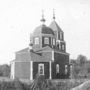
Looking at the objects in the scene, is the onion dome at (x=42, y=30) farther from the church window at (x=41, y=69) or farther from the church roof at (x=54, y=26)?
the church window at (x=41, y=69)

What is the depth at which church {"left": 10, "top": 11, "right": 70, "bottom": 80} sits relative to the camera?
136ft

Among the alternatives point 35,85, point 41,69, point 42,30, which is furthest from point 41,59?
point 35,85

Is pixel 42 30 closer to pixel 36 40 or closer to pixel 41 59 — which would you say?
pixel 36 40

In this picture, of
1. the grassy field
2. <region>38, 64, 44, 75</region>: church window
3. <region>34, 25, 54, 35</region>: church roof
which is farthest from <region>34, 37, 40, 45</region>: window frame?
the grassy field

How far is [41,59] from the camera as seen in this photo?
4197 cm

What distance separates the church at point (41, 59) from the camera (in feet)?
136

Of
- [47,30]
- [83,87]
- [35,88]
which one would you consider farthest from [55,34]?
[83,87]

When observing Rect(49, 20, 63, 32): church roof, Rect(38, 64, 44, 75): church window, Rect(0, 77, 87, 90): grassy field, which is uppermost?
Rect(49, 20, 63, 32): church roof

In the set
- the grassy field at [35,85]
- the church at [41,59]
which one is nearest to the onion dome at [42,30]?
the church at [41,59]

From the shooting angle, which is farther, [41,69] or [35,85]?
[41,69]

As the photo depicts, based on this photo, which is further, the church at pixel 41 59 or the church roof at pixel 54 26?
the church roof at pixel 54 26

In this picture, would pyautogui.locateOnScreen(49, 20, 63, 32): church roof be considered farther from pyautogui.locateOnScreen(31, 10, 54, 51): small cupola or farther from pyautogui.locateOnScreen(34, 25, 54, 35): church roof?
pyautogui.locateOnScreen(31, 10, 54, 51): small cupola

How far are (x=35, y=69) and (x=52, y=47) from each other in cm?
629

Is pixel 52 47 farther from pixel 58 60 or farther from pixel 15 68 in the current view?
pixel 15 68
